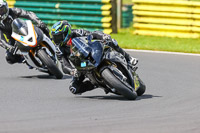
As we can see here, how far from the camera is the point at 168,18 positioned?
1670 centimetres

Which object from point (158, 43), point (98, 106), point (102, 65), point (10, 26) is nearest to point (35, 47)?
point (10, 26)

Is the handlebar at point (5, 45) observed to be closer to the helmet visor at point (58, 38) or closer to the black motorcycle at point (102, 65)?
the helmet visor at point (58, 38)

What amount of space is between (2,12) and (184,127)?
222 inches

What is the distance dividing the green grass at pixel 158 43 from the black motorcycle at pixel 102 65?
6.41 m

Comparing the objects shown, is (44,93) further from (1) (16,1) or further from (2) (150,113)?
(1) (16,1)

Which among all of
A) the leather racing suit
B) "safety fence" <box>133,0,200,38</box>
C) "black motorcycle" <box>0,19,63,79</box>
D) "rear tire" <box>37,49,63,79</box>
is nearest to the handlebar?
the leather racing suit

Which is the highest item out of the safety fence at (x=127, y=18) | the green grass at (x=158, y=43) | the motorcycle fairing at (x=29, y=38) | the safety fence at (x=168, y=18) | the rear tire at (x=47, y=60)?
the motorcycle fairing at (x=29, y=38)

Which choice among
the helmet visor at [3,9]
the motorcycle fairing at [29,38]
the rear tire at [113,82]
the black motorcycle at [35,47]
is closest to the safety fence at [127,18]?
the helmet visor at [3,9]

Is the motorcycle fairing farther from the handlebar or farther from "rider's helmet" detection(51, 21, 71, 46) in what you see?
"rider's helmet" detection(51, 21, 71, 46)

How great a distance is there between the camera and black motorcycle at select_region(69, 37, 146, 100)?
7.82m

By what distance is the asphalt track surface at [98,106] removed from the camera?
256 inches

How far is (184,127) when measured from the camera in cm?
650

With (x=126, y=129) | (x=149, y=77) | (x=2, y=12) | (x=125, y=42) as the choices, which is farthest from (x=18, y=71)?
(x=126, y=129)

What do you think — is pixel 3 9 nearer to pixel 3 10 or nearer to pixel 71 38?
pixel 3 10
